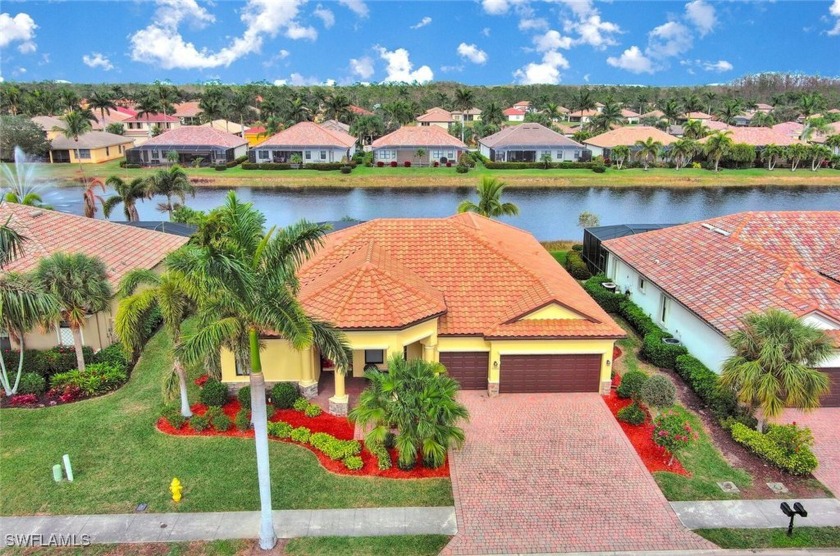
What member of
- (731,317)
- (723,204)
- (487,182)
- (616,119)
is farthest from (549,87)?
(731,317)

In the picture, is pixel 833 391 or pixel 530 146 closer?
pixel 833 391

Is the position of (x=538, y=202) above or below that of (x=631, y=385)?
above

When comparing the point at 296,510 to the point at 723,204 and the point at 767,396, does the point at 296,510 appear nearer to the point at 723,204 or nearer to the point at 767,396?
the point at 767,396

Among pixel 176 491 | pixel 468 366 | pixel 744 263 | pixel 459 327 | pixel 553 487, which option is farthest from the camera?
pixel 744 263

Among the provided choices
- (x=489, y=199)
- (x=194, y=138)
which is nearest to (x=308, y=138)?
(x=194, y=138)

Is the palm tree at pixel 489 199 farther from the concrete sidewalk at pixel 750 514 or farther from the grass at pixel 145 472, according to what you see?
the concrete sidewalk at pixel 750 514

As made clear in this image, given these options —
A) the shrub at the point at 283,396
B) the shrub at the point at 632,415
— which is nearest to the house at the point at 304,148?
the shrub at the point at 283,396

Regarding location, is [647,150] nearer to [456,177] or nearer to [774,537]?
[456,177]
